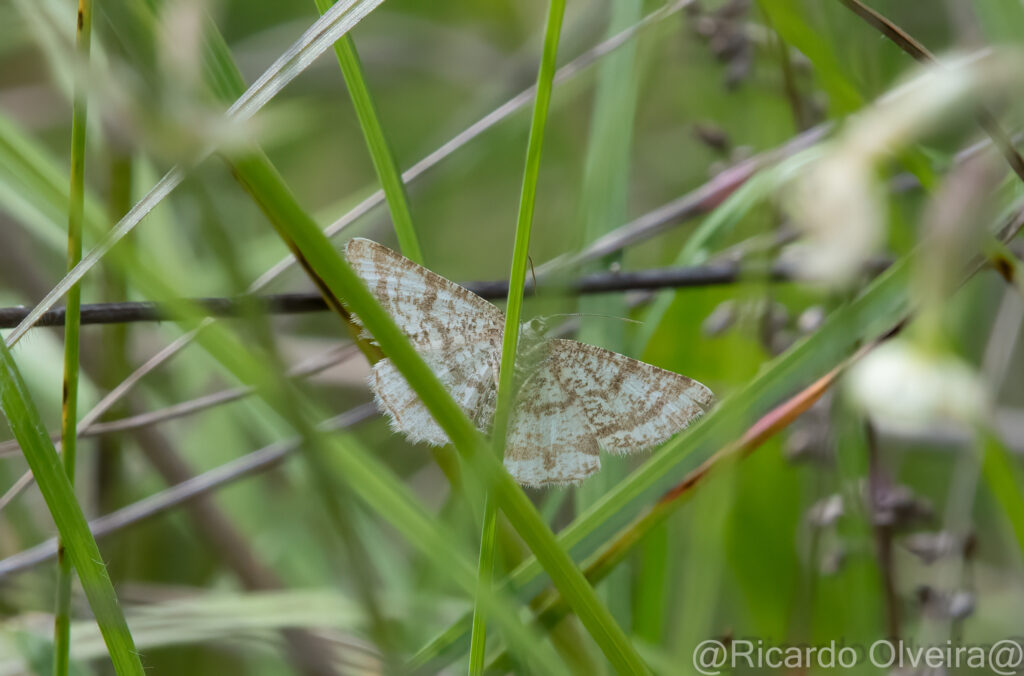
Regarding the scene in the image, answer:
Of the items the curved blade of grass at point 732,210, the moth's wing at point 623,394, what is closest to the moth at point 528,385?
the moth's wing at point 623,394

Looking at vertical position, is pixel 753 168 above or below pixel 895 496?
above

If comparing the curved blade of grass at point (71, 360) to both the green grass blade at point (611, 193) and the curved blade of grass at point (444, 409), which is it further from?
the green grass blade at point (611, 193)

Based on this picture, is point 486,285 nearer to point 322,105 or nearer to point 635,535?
point 635,535

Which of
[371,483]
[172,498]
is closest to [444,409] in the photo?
[371,483]

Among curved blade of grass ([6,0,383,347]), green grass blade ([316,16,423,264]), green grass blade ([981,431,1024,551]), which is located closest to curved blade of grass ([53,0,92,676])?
curved blade of grass ([6,0,383,347])

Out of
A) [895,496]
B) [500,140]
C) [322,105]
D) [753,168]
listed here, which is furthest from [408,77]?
[895,496]
